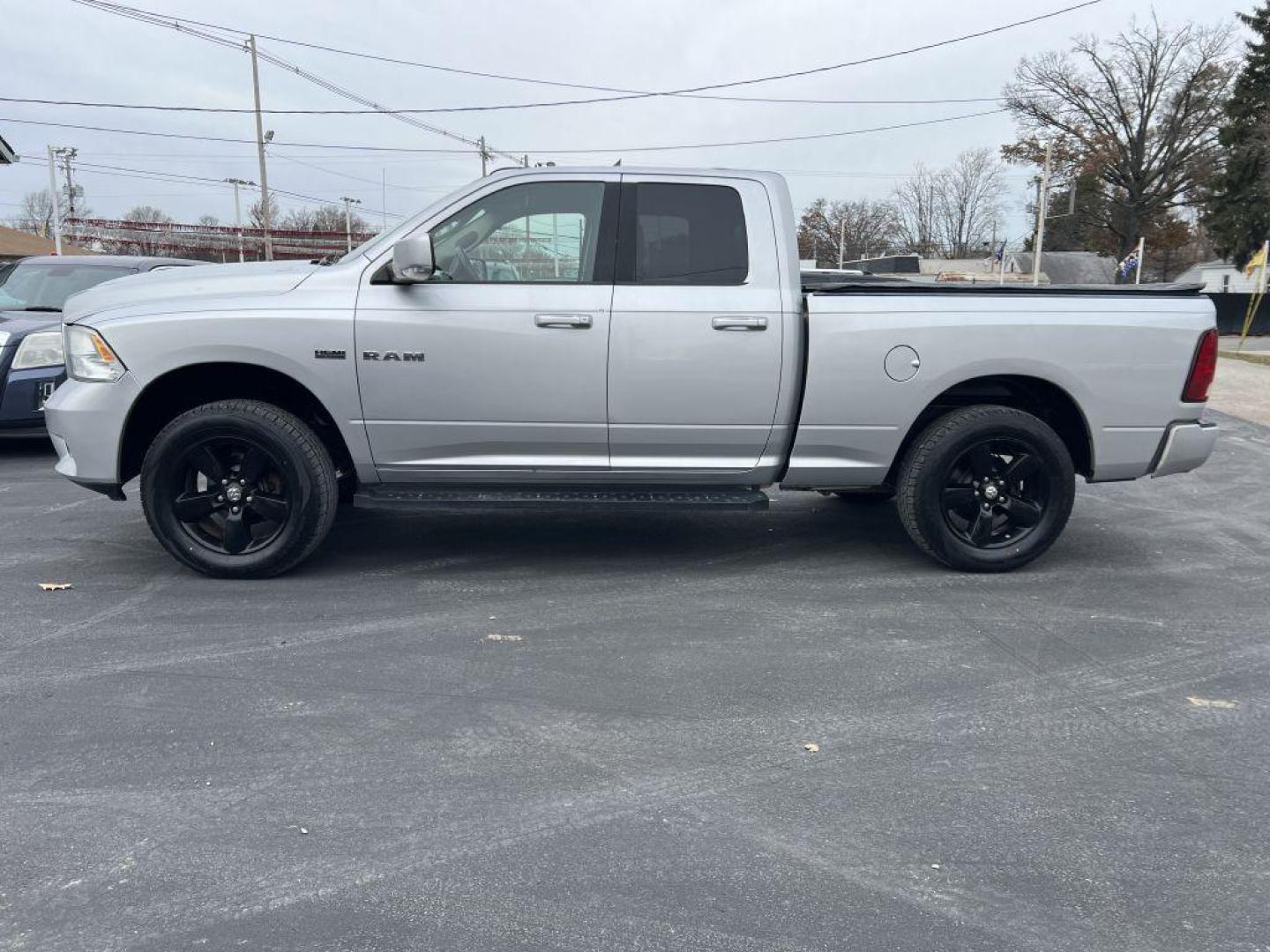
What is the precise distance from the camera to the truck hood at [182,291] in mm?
4887

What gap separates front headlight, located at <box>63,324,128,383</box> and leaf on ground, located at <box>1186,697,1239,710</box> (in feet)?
15.9

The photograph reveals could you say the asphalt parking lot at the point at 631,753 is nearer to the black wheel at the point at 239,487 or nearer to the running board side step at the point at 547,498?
the black wheel at the point at 239,487

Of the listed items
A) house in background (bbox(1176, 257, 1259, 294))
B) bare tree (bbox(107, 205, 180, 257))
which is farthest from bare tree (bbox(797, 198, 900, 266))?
bare tree (bbox(107, 205, 180, 257))

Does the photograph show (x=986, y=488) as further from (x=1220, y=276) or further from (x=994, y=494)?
(x=1220, y=276)

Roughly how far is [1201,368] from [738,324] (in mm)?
2413

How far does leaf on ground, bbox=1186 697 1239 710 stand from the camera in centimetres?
379

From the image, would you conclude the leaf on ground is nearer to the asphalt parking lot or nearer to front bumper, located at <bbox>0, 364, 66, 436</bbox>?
the asphalt parking lot

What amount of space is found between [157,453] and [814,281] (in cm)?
375

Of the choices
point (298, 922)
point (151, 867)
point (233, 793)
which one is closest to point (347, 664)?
point (233, 793)

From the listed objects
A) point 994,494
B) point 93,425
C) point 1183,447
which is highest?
point 93,425

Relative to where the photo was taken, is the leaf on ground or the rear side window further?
the rear side window

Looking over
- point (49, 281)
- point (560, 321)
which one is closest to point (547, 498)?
point (560, 321)

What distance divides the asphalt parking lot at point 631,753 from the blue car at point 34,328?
2.85m

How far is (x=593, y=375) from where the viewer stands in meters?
4.95
